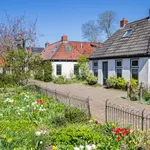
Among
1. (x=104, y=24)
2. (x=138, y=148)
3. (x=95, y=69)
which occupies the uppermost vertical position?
(x=104, y=24)

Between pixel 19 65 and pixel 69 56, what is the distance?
1310 centimetres

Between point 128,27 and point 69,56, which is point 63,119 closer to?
point 128,27

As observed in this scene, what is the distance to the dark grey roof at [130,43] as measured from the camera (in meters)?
15.1

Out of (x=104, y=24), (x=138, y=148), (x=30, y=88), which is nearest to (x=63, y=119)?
(x=138, y=148)

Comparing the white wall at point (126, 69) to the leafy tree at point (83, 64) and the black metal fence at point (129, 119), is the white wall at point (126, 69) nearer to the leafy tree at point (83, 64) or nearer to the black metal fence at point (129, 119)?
the black metal fence at point (129, 119)

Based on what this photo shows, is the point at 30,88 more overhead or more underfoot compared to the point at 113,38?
more underfoot

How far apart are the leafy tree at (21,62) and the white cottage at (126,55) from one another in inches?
257

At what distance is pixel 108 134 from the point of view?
17.7 ft

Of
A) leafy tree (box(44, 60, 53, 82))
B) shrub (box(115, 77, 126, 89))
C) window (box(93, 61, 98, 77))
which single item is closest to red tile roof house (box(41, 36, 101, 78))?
leafy tree (box(44, 60, 53, 82))

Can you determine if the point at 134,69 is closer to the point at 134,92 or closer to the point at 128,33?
the point at 134,92

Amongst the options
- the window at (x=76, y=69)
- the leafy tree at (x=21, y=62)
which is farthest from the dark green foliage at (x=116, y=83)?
the window at (x=76, y=69)

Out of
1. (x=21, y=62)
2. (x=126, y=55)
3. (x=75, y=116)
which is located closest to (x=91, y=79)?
(x=126, y=55)

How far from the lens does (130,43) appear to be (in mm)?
16672

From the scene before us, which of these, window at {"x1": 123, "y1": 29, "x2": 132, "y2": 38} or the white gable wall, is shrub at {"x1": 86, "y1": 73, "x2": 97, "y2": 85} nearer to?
the white gable wall
